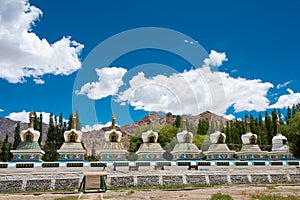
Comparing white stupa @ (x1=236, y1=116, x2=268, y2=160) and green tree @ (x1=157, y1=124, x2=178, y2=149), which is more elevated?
green tree @ (x1=157, y1=124, x2=178, y2=149)

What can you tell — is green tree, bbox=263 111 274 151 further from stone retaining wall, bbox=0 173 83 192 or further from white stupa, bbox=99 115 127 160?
stone retaining wall, bbox=0 173 83 192

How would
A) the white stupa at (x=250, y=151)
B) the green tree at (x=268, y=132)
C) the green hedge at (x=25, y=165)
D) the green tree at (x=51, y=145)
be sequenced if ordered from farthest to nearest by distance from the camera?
the green tree at (x=268, y=132) → the green tree at (x=51, y=145) → the white stupa at (x=250, y=151) → the green hedge at (x=25, y=165)

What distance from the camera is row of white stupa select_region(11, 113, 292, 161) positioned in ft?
114

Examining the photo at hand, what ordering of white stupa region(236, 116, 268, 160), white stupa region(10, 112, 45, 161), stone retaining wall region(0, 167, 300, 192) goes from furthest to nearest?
1. white stupa region(236, 116, 268, 160)
2. white stupa region(10, 112, 45, 161)
3. stone retaining wall region(0, 167, 300, 192)

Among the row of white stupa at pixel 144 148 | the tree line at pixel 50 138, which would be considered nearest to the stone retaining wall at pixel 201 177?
the row of white stupa at pixel 144 148

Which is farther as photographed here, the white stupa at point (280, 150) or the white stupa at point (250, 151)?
the white stupa at point (280, 150)

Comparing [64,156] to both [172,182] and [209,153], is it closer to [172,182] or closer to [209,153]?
[172,182]

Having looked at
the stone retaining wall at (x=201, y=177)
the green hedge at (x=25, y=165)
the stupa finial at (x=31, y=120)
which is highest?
the stupa finial at (x=31, y=120)

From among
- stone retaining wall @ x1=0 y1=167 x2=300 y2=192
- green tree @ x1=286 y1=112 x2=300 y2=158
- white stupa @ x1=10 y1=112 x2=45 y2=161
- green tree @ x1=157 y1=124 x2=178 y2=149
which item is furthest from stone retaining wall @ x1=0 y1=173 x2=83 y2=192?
green tree @ x1=157 y1=124 x2=178 y2=149

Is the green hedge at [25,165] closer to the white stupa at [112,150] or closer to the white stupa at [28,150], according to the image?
the white stupa at [28,150]

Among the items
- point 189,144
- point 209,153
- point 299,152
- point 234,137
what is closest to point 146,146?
point 189,144

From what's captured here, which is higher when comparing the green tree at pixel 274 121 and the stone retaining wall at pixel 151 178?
the green tree at pixel 274 121

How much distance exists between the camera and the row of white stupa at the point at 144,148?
34722mm

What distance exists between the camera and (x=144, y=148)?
125 ft
